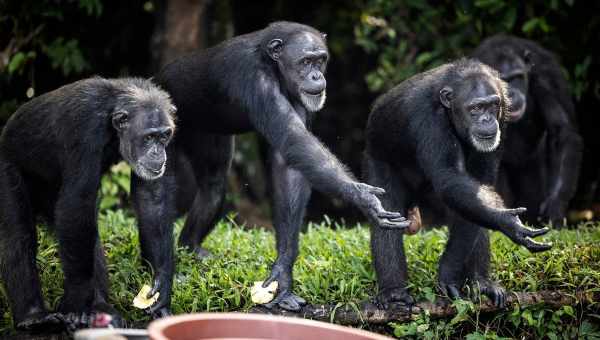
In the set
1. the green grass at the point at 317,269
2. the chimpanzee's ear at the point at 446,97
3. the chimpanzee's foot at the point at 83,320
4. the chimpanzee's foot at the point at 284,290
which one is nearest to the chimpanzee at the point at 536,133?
the green grass at the point at 317,269

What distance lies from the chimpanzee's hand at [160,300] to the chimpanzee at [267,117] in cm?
53

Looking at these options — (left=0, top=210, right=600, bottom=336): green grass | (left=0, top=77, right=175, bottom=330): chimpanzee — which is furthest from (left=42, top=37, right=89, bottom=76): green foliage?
(left=0, top=77, right=175, bottom=330): chimpanzee

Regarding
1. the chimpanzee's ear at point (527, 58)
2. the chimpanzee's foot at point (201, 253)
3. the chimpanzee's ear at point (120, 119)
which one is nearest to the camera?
the chimpanzee's ear at point (120, 119)

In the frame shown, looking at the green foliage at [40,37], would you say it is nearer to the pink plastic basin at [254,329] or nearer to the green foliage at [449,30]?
the green foliage at [449,30]

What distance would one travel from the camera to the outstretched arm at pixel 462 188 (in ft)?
18.9

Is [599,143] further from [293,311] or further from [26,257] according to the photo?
[26,257]

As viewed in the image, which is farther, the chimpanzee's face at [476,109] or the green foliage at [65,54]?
the green foliage at [65,54]

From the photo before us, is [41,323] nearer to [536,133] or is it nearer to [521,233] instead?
[521,233]

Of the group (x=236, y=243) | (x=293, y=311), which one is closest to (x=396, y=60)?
(x=236, y=243)

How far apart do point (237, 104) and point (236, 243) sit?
1856 millimetres

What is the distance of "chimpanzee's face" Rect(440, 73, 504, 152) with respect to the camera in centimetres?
655

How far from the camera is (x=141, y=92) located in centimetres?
660

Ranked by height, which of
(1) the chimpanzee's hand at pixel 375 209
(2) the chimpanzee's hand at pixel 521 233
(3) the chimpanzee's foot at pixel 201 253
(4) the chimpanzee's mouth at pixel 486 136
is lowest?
(3) the chimpanzee's foot at pixel 201 253

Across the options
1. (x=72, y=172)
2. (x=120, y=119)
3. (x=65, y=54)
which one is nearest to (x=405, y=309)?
(x=120, y=119)
